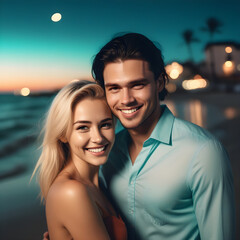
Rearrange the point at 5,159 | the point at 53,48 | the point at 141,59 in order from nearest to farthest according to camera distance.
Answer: the point at 141,59, the point at 53,48, the point at 5,159

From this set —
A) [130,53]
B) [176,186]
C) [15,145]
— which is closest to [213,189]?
[176,186]

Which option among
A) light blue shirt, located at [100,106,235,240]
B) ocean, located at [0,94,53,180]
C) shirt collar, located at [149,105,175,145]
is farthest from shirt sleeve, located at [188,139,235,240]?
ocean, located at [0,94,53,180]

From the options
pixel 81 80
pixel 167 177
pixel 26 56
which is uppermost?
pixel 26 56

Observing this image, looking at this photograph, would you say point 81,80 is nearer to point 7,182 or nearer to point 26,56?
point 26,56

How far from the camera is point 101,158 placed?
1353mm

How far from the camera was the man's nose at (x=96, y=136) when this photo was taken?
1298mm

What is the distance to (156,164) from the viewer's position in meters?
1.40

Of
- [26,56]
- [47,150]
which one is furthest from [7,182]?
[47,150]

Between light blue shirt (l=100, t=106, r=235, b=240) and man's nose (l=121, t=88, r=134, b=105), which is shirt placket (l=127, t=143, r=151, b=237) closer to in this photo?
light blue shirt (l=100, t=106, r=235, b=240)

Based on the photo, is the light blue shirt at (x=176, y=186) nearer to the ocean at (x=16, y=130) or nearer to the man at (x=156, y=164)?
the man at (x=156, y=164)

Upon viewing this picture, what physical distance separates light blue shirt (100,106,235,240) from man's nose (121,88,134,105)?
229 millimetres

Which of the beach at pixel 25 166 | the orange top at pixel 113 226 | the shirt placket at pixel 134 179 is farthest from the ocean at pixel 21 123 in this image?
the orange top at pixel 113 226

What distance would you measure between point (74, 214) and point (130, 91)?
71cm

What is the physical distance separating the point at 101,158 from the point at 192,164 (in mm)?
477
